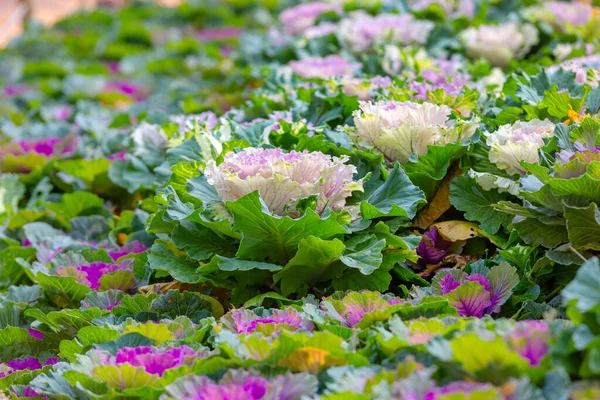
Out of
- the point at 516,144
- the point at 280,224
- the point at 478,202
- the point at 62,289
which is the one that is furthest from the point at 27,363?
the point at 516,144

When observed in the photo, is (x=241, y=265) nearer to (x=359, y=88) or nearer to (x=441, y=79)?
(x=359, y=88)

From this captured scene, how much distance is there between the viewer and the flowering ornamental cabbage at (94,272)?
2.33m

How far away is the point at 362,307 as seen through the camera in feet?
5.64

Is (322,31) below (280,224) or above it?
below

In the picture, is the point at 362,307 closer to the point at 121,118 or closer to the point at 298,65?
the point at 298,65

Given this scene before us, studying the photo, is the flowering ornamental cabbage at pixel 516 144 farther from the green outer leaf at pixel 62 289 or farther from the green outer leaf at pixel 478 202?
the green outer leaf at pixel 62 289

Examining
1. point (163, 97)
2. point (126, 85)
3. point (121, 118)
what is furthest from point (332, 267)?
point (126, 85)

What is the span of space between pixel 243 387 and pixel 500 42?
284 centimetres

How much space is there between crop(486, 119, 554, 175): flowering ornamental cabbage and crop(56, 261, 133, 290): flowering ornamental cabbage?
108cm

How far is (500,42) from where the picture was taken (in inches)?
150

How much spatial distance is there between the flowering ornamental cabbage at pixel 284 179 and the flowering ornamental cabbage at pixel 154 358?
46cm

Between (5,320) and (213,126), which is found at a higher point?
(213,126)

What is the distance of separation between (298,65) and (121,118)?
0.91m

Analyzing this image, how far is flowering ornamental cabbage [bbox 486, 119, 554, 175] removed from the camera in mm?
2059
